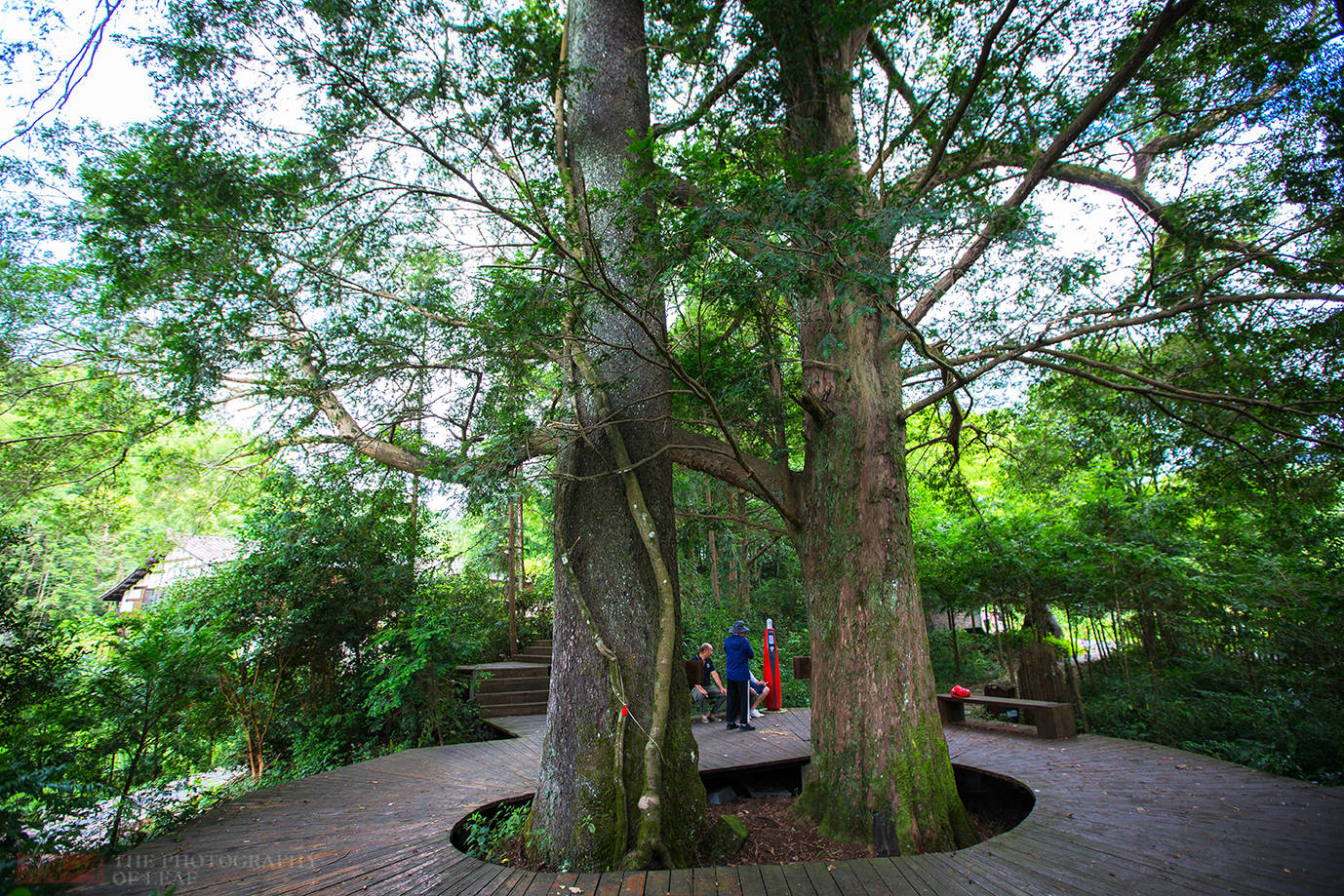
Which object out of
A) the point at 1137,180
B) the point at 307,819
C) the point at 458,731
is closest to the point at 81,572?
the point at 458,731

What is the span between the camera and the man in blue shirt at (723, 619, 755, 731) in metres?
7.04

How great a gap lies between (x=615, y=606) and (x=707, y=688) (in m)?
4.99

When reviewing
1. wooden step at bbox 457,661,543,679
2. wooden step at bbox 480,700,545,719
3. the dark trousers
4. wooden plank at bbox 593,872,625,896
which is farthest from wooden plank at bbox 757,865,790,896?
wooden step at bbox 457,661,543,679

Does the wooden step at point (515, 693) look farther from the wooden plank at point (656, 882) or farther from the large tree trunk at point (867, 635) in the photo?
the wooden plank at point (656, 882)

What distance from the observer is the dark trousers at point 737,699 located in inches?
286

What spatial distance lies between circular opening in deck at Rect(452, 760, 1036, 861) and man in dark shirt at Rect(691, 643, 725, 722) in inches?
74.9

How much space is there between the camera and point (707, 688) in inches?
336

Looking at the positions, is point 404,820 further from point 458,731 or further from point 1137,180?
point 1137,180

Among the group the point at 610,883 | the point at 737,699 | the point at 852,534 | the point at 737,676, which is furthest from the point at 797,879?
the point at 737,699

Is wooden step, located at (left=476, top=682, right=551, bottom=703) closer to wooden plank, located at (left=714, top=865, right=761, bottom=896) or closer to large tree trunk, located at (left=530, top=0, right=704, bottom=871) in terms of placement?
large tree trunk, located at (left=530, top=0, right=704, bottom=871)

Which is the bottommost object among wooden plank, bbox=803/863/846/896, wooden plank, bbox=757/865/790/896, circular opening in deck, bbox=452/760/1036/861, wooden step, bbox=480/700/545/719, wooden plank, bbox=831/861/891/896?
circular opening in deck, bbox=452/760/1036/861

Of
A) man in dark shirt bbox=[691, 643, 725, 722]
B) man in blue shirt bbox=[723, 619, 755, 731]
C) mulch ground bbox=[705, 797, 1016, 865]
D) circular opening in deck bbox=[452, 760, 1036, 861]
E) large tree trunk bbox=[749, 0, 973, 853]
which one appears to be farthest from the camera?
man in dark shirt bbox=[691, 643, 725, 722]

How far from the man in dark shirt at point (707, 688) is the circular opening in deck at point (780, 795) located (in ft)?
6.24

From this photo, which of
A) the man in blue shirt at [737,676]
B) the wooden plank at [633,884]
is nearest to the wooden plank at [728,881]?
the wooden plank at [633,884]
